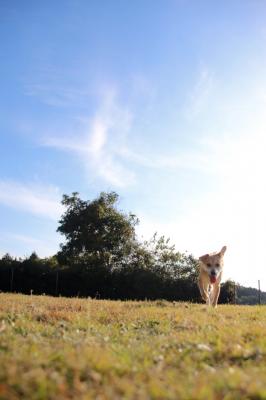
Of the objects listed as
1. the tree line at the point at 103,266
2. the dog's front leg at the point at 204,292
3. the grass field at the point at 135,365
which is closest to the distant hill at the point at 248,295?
the tree line at the point at 103,266

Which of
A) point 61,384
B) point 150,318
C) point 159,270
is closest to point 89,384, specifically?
point 61,384

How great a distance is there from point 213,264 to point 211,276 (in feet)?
1.52

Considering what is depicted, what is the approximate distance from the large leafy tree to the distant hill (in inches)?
623

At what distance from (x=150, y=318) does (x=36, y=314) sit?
2140mm

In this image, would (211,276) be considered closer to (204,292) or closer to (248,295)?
(204,292)

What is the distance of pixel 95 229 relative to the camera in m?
49.3

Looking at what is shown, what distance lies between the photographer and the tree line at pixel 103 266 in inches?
1404

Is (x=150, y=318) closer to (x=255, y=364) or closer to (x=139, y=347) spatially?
(x=139, y=347)

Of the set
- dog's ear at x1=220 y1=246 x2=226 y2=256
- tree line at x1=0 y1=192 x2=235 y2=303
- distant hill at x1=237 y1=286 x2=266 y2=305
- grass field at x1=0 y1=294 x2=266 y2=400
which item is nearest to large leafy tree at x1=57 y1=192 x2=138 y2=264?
tree line at x1=0 y1=192 x2=235 y2=303

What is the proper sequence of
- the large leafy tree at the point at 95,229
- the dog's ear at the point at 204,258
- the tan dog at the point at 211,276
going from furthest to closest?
the large leafy tree at the point at 95,229 < the dog's ear at the point at 204,258 < the tan dog at the point at 211,276

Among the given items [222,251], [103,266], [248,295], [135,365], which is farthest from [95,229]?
[135,365]

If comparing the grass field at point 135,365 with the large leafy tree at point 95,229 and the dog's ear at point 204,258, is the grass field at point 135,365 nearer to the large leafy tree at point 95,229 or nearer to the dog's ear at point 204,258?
the dog's ear at point 204,258

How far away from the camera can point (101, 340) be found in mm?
5727

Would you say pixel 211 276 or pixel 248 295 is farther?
pixel 248 295
